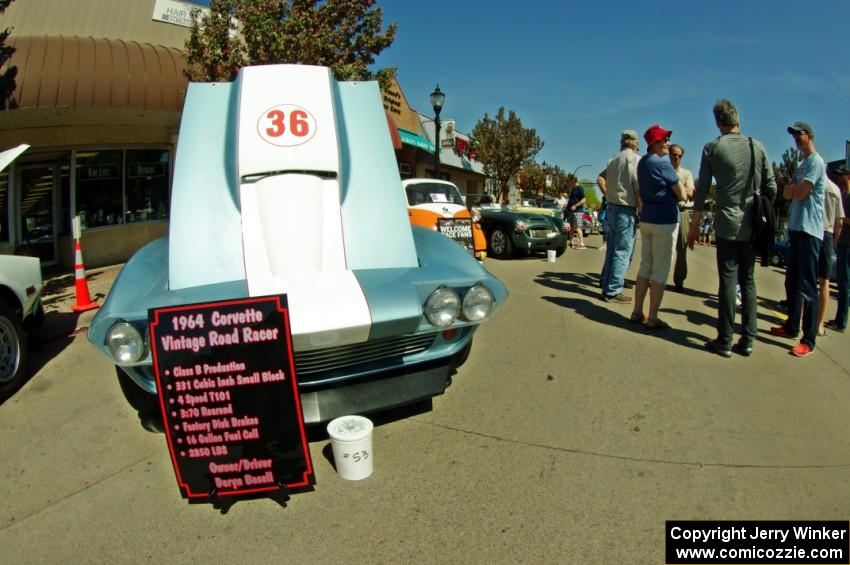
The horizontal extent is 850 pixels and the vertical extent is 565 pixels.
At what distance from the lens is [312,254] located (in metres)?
2.92

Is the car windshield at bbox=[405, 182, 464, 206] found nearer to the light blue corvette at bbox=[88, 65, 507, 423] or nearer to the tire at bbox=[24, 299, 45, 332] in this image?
the light blue corvette at bbox=[88, 65, 507, 423]

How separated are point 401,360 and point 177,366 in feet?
3.46

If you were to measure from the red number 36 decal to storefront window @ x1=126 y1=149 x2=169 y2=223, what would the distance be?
28.2 ft

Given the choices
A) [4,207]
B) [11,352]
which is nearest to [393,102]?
[4,207]

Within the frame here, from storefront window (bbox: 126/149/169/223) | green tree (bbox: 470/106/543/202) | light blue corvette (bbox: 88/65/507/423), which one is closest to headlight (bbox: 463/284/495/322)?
light blue corvette (bbox: 88/65/507/423)

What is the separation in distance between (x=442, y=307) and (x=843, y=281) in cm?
449

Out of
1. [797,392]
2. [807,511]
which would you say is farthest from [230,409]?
[797,392]

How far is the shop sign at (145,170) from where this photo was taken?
10.5 metres

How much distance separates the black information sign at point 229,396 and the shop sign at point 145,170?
9980mm

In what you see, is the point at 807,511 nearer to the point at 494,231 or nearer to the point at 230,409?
the point at 230,409

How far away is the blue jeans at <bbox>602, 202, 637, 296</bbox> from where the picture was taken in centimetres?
586

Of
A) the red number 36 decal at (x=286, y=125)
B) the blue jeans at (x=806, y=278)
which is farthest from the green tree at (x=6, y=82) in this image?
the blue jeans at (x=806, y=278)

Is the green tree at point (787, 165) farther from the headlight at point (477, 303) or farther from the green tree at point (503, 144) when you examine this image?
the headlight at point (477, 303)

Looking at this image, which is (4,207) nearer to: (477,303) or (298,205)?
(298,205)
